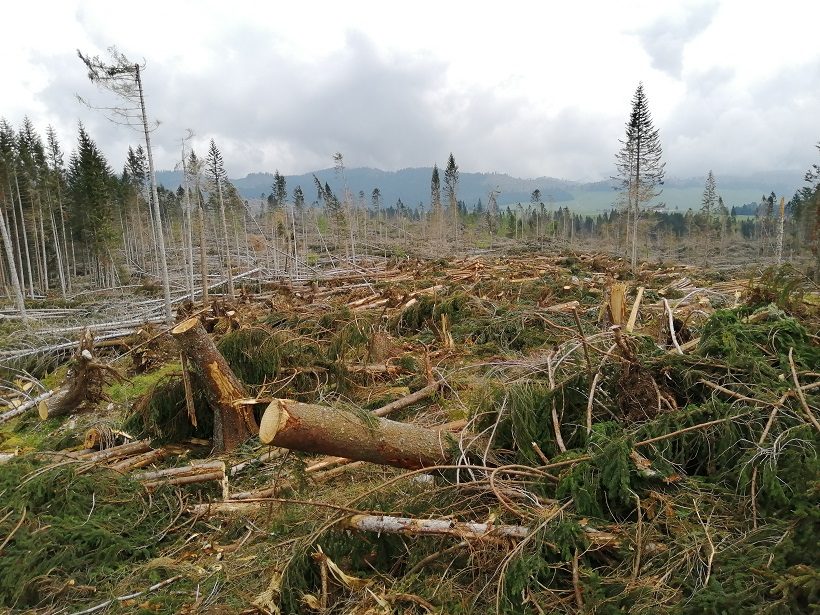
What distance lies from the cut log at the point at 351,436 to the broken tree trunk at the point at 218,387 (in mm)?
2074

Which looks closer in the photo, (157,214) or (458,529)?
(458,529)

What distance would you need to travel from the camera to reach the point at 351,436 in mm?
3158

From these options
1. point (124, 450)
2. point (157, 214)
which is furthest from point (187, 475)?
point (157, 214)

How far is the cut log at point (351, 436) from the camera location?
294cm

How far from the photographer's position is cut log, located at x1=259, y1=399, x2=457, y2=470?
2941mm

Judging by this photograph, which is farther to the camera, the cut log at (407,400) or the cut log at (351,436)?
the cut log at (407,400)

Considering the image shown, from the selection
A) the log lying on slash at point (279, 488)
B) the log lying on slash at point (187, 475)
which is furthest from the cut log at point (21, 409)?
the log lying on slash at point (279, 488)

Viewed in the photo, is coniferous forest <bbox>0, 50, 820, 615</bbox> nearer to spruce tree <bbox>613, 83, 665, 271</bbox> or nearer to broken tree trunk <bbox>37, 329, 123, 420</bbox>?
broken tree trunk <bbox>37, 329, 123, 420</bbox>

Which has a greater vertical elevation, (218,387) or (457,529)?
(218,387)

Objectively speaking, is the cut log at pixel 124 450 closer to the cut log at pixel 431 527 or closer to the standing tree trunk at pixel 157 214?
A: the cut log at pixel 431 527

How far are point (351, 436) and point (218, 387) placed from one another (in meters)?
2.32

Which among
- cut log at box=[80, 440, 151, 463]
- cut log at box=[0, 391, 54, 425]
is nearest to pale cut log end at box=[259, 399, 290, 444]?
cut log at box=[80, 440, 151, 463]

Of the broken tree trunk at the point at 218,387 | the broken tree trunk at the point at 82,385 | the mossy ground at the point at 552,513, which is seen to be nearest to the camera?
the mossy ground at the point at 552,513

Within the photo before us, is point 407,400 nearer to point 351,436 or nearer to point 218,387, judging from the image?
point 218,387
